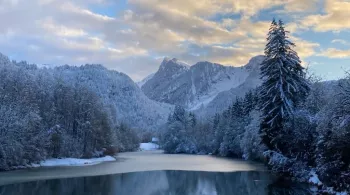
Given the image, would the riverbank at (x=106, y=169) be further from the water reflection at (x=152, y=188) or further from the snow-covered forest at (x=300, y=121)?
the snow-covered forest at (x=300, y=121)

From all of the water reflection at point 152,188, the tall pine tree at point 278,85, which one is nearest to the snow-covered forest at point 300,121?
the tall pine tree at point 278,85

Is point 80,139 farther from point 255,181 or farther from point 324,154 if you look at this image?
point 324,154

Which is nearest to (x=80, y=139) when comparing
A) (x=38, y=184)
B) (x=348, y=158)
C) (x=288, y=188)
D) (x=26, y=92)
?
(x=26, y=92)

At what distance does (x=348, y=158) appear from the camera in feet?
95.3

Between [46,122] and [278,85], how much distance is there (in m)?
48.8

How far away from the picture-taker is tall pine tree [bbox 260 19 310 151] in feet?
147

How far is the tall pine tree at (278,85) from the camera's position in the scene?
147 feet

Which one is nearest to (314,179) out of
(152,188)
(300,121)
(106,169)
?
(300,121)

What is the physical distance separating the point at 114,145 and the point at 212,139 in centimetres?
3560

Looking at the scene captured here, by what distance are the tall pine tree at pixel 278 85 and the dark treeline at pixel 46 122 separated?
34.9 m

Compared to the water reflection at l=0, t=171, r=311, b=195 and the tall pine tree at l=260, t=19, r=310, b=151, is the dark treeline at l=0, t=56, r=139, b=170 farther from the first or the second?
the tall pine tree at l=260, t=19, r=310, b=151

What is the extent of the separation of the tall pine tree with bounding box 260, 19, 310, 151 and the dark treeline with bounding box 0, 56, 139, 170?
3491 centimetres

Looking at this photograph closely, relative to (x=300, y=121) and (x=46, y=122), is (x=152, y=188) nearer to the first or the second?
(x=300, y=121)

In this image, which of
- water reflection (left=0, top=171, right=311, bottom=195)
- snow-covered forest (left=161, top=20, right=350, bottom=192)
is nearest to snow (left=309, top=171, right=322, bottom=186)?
snow-covered forest (left=161, top=20, right=350, bottom=192)
